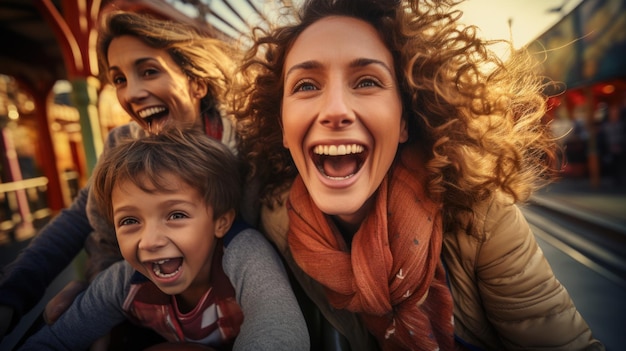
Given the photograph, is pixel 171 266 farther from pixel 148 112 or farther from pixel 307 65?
pixel 307 65

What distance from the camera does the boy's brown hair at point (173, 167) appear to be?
3.15 ft

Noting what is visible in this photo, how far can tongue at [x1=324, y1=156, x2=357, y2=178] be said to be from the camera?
1029mm

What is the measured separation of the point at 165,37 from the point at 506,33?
1262 mm

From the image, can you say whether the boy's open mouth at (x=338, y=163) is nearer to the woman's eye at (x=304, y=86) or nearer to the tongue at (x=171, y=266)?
the woman's eye at (x=304, y=86)

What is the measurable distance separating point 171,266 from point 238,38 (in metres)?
1.00

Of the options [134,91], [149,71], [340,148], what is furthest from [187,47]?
[340,148]

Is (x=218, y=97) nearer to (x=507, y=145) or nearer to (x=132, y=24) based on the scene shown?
(x=132, y=24)

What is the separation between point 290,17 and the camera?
110 centimetres

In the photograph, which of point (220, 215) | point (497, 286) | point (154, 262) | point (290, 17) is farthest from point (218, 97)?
point (497, 286)

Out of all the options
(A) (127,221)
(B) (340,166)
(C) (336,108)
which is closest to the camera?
(C) (336,108)

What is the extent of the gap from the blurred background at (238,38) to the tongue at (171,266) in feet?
3.06

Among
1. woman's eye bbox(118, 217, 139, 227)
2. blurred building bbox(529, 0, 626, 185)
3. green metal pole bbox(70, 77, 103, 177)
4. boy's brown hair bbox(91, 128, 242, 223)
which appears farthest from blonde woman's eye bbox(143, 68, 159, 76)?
blurred building bbox(529, 0, 626, 185)

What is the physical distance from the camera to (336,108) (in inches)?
33.4

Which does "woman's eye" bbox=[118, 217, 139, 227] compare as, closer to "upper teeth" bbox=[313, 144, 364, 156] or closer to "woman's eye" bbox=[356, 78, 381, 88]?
"upper teeth" bbox=[313, 144, 364, 156]
